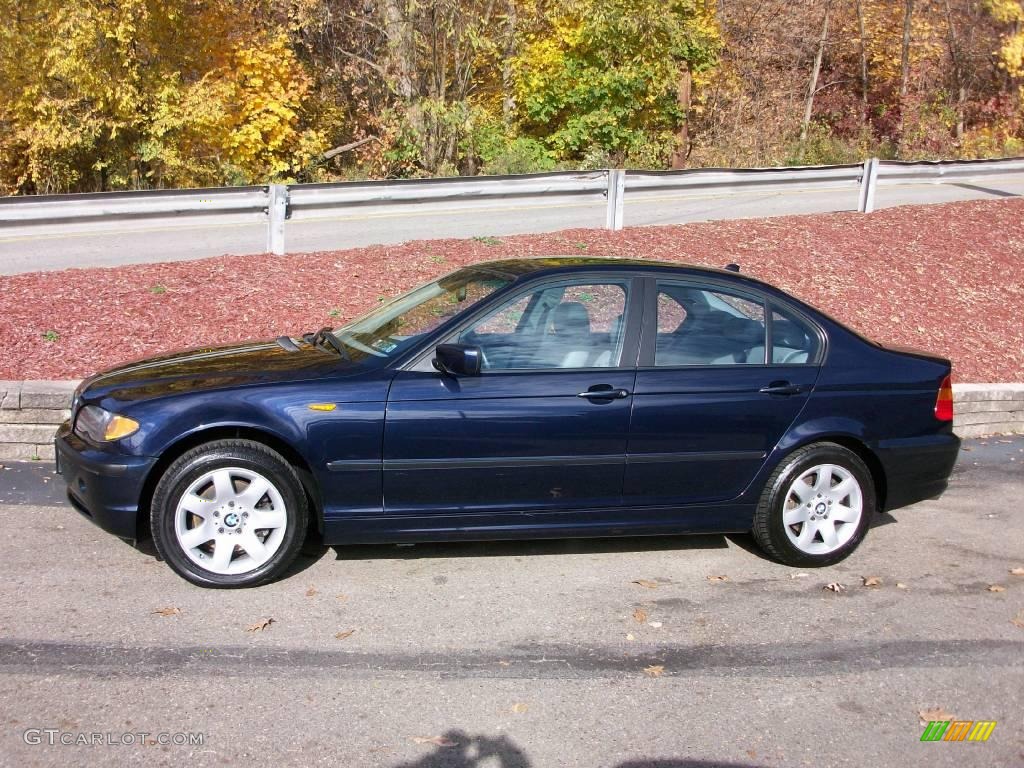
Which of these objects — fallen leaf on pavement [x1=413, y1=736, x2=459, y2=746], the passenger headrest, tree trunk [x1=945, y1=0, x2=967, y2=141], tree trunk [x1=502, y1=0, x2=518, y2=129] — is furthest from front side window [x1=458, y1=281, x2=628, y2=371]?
tree trunk [x1=945, y1=0, x2=967, y2=141]

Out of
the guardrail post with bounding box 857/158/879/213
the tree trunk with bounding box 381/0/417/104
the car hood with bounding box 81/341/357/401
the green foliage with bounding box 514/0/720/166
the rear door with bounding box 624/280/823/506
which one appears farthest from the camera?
the green foliage with bounding box 514/0/720/166

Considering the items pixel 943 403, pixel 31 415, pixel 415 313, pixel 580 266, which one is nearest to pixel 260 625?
pixel 415 313

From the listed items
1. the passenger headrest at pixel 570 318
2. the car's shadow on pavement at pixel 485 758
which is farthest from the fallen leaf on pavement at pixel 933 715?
the passenger headrest at pixel 570 318

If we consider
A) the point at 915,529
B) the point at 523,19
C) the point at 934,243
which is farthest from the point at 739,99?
the point at 915,529

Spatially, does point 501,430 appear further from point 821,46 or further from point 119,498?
point 821,46

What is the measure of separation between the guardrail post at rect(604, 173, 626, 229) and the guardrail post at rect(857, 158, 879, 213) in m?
4.33

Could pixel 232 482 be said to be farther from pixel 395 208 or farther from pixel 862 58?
pixel 862 58

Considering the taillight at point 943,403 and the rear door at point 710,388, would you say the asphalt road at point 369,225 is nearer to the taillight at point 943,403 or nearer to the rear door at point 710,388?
the rear door at point 710,388

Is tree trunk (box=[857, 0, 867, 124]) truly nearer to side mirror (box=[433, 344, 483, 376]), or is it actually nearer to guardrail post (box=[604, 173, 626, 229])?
guardrail post (box=[604, 173, 626, 229])

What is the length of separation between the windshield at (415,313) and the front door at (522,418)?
0.70 feet

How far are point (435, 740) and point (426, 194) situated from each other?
900cm

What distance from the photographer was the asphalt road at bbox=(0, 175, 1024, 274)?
1034 cm

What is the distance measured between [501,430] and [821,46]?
28.8 m

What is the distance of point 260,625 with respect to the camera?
4672 millimetres
